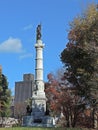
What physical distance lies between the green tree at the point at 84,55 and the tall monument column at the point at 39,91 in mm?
4172

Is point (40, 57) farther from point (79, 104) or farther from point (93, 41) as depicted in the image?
point (93, 41)

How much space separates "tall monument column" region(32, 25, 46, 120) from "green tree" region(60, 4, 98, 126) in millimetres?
4172

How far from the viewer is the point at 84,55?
3997 centimetres

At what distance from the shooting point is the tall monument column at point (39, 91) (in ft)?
153

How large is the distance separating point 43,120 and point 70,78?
5.82 metres

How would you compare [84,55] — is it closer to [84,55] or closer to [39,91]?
[84,55]

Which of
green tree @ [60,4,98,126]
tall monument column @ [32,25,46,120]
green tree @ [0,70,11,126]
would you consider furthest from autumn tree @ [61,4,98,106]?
green tree @ [0,70,11,126]

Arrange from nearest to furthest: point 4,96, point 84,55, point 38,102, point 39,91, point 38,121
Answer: point 84,55 < point 38,121 < point 38,102 < point 39,91 < point 4,96

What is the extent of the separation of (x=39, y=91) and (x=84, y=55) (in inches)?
382

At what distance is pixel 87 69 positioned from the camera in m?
39.5

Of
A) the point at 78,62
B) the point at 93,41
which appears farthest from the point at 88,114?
the point at 93,41

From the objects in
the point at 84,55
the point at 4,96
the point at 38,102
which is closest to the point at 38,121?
the point at 38,102

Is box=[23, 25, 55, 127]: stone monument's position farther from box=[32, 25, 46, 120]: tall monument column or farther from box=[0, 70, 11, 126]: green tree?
box=[0, 70, 11, 126]: green tree

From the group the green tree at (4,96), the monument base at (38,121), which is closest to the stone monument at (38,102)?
the monument base at (38,121)
